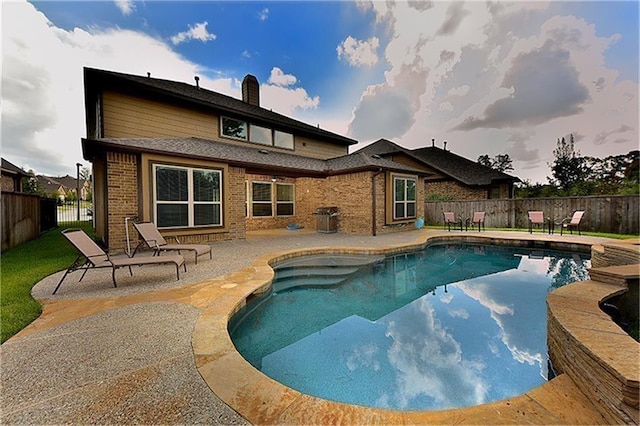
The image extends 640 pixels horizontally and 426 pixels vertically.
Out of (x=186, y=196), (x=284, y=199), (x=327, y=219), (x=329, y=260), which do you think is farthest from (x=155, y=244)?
(x=284, y=199)

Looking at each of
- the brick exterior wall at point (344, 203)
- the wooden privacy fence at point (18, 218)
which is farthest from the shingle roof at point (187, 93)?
the wooden privacy fence at point (18, 218)

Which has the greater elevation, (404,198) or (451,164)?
(451,164)

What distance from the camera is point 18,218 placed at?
27.4ft

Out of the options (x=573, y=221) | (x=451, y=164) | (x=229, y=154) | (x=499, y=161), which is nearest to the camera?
(x=229, y=154)

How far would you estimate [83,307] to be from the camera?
137 inches

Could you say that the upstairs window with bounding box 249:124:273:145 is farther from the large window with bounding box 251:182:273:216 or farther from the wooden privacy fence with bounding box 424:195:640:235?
the wooden privacy fence with bounding box 424:195:640:235

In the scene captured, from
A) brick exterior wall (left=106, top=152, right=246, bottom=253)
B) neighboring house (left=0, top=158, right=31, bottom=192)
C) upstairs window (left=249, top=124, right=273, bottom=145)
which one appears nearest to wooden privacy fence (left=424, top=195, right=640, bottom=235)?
upstairs window (left=249, top=124, right=273, bottom=145)

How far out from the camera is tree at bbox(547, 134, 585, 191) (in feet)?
71.6

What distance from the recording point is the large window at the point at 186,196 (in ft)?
25.0

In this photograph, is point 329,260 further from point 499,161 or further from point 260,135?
point 499,161

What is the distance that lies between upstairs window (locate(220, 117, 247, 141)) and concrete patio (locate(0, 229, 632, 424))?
30.2 ft

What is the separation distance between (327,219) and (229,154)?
497 centimetres

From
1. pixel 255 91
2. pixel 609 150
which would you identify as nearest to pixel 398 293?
pixel 255 91

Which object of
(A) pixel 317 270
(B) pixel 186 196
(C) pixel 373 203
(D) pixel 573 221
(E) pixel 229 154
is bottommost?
(A) pixel 317 270
